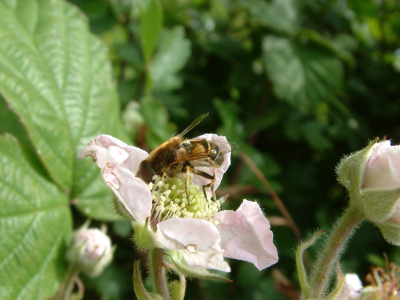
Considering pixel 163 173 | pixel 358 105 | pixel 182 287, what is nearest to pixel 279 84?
pixel 358 105

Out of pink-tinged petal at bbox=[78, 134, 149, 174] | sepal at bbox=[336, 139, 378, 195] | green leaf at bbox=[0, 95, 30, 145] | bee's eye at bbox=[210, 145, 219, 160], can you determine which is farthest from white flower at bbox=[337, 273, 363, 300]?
green leaf at bbox=[0, 95, 30, 145]

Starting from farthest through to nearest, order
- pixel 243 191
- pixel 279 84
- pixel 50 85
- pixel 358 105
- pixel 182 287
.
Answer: pixel 358 105, pixel 279 84, pixel 243 191, pixel 50 85, pixel 182 287

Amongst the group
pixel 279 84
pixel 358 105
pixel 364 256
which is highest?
pixel 279 84

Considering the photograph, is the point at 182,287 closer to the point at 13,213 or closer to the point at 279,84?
the point at 13,213

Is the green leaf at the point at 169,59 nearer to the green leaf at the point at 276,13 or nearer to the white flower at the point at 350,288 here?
the green leaf at the point at 276,13

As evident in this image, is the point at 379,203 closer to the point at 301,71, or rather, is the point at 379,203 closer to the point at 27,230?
the point at 27,230

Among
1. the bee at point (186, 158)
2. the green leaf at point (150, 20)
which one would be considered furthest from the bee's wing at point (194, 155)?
the green leaf at point (150, 20)
